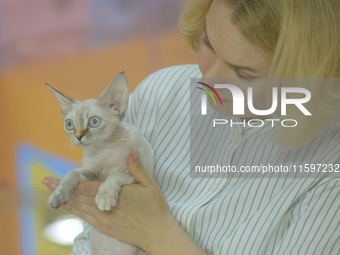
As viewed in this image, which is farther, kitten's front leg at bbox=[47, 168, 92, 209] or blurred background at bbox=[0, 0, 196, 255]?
blurred background at bbox=[0, 0, 196, 255]

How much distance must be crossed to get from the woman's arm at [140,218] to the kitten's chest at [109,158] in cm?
3

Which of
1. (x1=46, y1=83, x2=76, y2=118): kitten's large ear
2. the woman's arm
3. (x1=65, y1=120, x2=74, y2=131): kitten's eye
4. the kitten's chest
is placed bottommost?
the woman's arm

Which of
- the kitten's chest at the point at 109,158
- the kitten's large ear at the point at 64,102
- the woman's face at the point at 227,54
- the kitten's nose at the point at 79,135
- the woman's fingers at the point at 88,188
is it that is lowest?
the woman's fingers at the point at 88,188

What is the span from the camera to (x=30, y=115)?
1748mm

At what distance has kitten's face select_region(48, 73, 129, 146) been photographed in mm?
1065

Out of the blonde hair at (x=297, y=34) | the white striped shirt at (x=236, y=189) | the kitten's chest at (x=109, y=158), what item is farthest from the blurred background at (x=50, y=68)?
the blonde hair at (x=297, y=34)

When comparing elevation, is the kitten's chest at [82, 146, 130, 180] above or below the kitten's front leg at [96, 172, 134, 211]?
above

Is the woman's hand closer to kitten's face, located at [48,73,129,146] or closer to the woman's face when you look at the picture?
kitten's face, located at [48,73,129,146]

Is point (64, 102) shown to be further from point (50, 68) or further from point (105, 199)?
point (50, 68)

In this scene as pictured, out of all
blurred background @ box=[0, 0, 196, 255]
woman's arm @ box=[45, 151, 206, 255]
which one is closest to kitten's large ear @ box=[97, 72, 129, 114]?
woman's arm @ box=[45, 151, 206, 255]

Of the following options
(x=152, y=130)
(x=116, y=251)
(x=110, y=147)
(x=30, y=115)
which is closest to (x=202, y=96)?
(x=152, y=130)

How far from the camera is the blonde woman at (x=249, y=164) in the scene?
1.03 m

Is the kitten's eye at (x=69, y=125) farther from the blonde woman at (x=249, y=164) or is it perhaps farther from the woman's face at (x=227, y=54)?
the woman's face at (x=227, y=54)

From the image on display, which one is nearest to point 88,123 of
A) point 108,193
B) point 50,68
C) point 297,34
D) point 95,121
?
point 95,121
